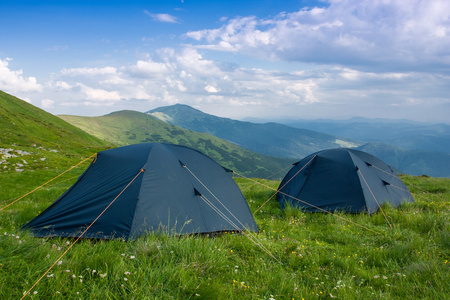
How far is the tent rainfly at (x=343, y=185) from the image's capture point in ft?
34.8

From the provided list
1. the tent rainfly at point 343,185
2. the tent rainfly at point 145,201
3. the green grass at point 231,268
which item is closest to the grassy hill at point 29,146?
the tent rainfly at point 145,201

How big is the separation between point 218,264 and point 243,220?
349 cm

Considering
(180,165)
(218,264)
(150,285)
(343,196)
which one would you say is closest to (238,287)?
(218,264)

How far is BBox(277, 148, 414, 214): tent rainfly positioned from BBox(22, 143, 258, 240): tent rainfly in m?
3.72

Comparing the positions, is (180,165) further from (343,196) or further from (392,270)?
(343,196)

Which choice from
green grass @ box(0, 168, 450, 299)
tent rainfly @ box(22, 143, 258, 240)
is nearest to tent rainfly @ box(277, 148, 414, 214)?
green grass @ box(0, 168, 450, 299)

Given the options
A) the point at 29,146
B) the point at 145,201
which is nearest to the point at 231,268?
the point at 145,201

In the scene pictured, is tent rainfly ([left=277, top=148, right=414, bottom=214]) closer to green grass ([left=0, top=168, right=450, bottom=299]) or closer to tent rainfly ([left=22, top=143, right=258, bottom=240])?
green grass ([left=0, top=168, right=450, bottom=299])

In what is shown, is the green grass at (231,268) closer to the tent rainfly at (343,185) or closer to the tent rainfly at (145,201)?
the tent rainfly at (145,201)

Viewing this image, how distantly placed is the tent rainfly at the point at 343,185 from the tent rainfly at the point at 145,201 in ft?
12.2

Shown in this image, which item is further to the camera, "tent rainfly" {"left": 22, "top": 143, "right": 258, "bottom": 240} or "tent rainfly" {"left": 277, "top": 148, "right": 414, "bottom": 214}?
"tent rainfly" {"left": 277, "top": 148, "right": 414, "bottom": 214}

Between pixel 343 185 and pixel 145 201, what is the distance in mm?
8296

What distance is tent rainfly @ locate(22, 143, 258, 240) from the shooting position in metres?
6.69

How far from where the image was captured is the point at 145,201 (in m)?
6.95
